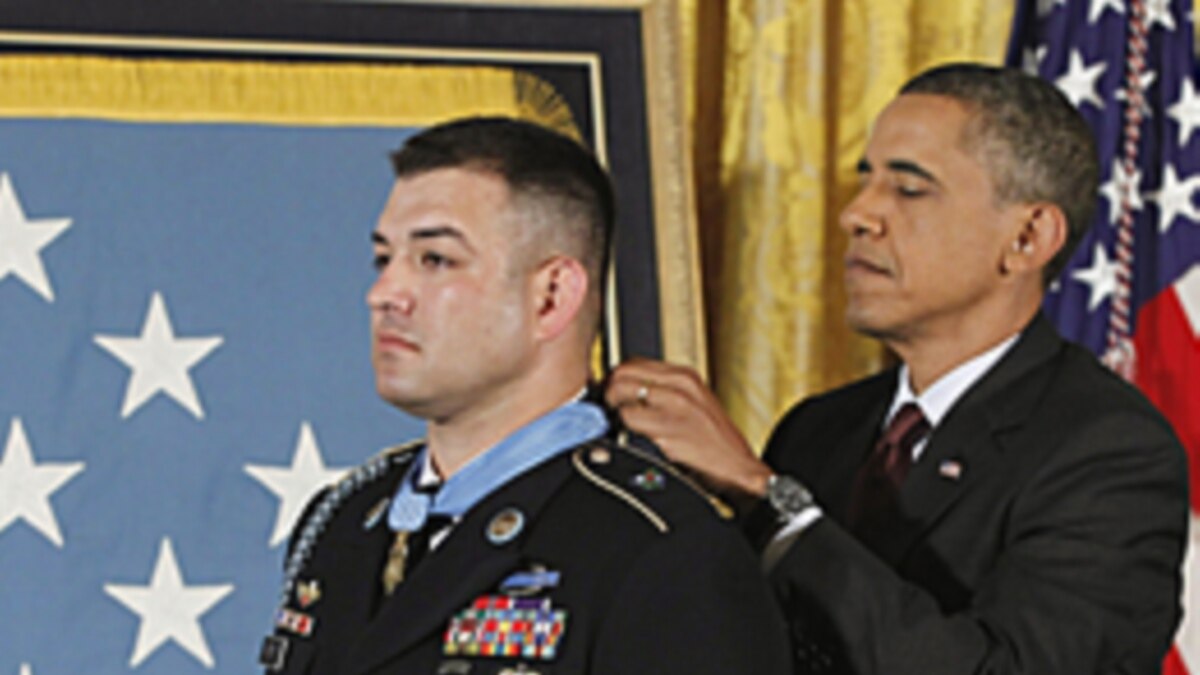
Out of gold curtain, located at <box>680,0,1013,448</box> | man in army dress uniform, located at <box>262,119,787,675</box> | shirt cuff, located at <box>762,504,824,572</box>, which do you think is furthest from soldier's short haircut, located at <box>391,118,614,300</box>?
gold curtain, located at <box>680,0,1013,448</box>

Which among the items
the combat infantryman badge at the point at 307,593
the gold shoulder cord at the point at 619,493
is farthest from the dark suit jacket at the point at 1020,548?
the combat infantryman badge at the point at 307,593

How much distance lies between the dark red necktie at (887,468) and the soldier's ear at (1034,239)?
0.21m

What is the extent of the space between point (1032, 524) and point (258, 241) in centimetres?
123

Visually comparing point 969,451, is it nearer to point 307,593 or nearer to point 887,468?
point 887,468

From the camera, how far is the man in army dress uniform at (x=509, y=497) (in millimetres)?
1409

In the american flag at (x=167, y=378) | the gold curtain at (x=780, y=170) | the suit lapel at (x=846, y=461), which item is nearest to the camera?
the suit lapel at (x=846, y=461)

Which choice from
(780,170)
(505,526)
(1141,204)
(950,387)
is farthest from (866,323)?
(1141,204)

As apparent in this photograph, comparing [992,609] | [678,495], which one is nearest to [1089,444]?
[992,609]

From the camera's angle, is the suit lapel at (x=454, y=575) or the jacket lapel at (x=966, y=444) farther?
the jacket lapel at (x=966, y=444)

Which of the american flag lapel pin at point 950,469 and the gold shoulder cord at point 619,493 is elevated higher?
the gold shoulder cord at point 619,493

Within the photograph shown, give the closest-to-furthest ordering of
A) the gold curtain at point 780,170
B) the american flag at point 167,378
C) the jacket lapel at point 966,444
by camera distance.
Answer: the jacket lapel at point 966,444 → the american flag at point 167,378 → the gold curtain at point 780,170

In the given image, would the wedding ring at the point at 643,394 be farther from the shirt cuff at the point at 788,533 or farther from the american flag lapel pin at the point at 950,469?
the american flag lapel pin at the point at 950,469

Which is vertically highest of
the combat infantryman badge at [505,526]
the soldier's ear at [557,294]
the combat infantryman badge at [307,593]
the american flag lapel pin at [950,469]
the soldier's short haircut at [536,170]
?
the soldier's short haircut at [536,170]

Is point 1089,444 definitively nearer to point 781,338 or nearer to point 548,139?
point 548,139
